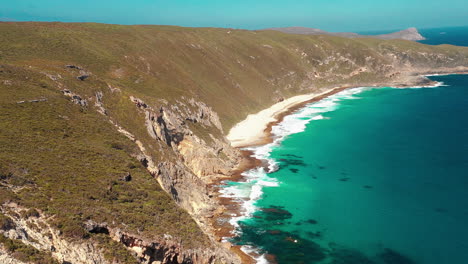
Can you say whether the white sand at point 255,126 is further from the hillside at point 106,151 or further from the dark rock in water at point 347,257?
the dark rock in water at point 347,257

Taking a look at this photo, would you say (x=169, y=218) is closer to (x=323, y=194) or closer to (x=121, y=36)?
(x=323, y=194)

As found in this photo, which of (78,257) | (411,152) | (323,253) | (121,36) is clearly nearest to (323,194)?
(323,253)

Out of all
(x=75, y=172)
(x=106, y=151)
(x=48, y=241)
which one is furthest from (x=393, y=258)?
(x=75, y=172)

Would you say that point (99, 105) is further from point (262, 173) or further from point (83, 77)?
point (262, 173)

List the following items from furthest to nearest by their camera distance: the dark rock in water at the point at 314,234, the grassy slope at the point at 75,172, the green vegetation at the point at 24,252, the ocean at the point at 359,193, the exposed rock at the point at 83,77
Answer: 1. the exposed rock at the point at 83,77
2. the dark rock in water at the point at 314,234
3. the ocean at the point at 359,193
4. the grassy slope at the point at 75,172
5. the green vegetation at the point at 24,252

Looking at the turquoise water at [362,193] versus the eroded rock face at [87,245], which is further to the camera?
the turquoise water at [362,193]

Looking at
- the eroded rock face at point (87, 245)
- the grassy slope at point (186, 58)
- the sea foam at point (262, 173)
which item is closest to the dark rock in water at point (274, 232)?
the sea foam at point (262, 173)

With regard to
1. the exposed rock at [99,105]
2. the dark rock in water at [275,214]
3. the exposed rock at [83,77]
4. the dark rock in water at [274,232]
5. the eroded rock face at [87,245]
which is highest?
the exposed rock at [83,77]
